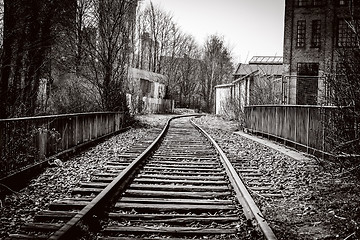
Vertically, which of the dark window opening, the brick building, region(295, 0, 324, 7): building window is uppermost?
region(295, 0, 324, 7): building window

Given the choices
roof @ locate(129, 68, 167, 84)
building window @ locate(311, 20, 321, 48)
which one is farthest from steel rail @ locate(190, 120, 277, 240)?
roof @ locate(129, 68, 167, 84)

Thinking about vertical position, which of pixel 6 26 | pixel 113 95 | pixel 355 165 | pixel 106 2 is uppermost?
pixel 106 2

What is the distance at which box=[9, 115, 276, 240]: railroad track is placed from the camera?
4215 mm

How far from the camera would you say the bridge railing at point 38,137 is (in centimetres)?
658

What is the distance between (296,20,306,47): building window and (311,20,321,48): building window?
81 centimetres

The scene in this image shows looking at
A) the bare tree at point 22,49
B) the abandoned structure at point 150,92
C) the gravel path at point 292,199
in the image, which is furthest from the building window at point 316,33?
the gravel path at point 292,199

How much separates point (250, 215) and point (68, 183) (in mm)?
3599

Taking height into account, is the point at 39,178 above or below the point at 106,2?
below

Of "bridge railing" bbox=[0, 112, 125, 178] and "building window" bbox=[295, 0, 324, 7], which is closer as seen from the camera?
"bridge railing" bbox=[0, 112, 125, 178]

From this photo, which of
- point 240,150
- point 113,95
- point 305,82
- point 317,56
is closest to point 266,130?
point 240,150

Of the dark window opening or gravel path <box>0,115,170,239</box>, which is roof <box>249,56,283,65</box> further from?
→ gravel path <box>0,115,170,239</box>

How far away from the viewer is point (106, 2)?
18828 mm

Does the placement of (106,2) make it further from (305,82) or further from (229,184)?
(305,82)

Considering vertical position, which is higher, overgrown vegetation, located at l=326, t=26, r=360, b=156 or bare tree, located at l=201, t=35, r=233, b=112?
bare tree, located at l=201, t=35, r=233, b=112
